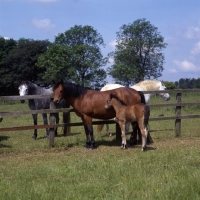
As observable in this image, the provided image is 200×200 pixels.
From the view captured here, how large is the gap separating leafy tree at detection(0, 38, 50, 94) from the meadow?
53390mm

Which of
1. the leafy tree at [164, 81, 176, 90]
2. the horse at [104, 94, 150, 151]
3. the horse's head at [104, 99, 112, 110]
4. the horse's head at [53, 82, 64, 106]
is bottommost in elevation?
the horse at [104, 94, 150, 151]

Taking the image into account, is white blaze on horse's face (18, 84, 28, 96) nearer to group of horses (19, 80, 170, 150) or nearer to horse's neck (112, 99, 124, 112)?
group of horses (19, 80, 170, 150)

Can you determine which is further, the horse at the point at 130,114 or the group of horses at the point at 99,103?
the group of horses at the point at 99,103

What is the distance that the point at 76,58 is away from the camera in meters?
62.4

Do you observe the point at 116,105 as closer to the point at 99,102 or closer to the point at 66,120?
the point at 99,102

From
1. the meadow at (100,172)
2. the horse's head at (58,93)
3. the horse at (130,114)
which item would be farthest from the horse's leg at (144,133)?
the horse's head at (58,93)

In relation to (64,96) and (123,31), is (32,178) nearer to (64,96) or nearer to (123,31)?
(64,96)

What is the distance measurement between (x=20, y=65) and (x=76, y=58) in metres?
10.1

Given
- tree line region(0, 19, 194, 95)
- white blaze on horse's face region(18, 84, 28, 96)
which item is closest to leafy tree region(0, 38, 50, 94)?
tree line region(0, 19, 194, 95)

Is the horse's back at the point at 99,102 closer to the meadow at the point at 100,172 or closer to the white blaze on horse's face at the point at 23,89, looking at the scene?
the meadow at the point at 100,172

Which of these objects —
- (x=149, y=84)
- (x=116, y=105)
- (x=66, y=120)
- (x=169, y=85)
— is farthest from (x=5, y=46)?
(x=116, y=105)

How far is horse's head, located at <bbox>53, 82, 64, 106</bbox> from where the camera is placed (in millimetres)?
9173

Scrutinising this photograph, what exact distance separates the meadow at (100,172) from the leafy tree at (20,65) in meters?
53.4

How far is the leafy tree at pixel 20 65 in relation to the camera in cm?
6141
